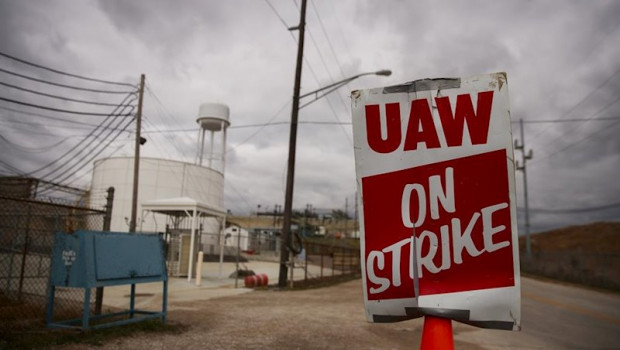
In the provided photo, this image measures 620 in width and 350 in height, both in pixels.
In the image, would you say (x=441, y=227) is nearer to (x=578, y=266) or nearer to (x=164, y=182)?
(x=578, y=266)

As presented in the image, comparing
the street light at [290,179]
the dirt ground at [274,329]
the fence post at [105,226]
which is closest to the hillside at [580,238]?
the street light at [290,179]

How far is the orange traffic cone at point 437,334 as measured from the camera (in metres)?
1.73

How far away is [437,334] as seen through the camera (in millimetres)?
1738

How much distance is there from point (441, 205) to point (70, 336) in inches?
235

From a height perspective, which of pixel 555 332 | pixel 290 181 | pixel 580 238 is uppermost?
pixel 290 181

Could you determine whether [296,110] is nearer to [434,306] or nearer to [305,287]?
[305,287]

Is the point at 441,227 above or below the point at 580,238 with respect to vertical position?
below

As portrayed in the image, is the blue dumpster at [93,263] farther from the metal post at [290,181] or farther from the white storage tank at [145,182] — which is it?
the white storage tank at [145,182]

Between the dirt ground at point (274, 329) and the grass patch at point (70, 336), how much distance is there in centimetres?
18

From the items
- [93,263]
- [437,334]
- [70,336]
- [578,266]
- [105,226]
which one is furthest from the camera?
[578,266]

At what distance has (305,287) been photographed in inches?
650

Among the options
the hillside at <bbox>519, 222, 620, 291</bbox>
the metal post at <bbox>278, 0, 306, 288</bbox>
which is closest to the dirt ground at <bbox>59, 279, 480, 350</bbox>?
the metal post at <bbox>278, 0, 306, 288</bbox>

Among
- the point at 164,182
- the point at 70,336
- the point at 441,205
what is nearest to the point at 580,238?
the point at 164,182

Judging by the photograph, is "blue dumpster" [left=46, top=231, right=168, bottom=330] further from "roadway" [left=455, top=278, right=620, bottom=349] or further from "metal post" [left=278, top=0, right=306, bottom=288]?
"metal post" [left=278, top=0, right=306, bottom=288]
